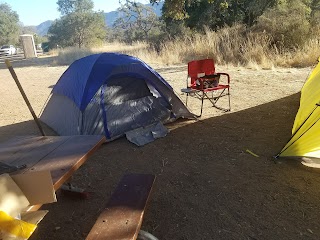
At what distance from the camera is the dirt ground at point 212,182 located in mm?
2816

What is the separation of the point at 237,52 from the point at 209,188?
385 inches

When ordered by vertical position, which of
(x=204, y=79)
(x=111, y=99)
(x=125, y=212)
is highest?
(x=204, y=79)

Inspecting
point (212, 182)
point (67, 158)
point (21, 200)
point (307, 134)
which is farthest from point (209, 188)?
point (21, 200)

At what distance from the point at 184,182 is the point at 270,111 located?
123 inches

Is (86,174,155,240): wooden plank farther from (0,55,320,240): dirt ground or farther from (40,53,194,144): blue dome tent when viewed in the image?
(40,53,194,144): blue dome tent

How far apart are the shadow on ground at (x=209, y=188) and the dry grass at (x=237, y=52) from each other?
6254 mm

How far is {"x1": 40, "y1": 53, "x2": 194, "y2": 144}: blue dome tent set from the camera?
4746 millimetres

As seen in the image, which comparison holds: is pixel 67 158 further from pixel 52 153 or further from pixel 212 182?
pixel 212 182

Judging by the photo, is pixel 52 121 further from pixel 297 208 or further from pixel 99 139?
pixel 297 208

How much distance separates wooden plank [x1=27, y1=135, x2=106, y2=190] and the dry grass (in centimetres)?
878

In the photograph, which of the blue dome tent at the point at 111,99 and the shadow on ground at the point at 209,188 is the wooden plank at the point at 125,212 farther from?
the blue dome tent at the point at 111,99

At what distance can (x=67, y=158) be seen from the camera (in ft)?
7.86

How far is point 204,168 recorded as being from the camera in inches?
153

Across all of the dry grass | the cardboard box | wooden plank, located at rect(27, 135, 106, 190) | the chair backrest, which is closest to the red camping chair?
the chair backrest
